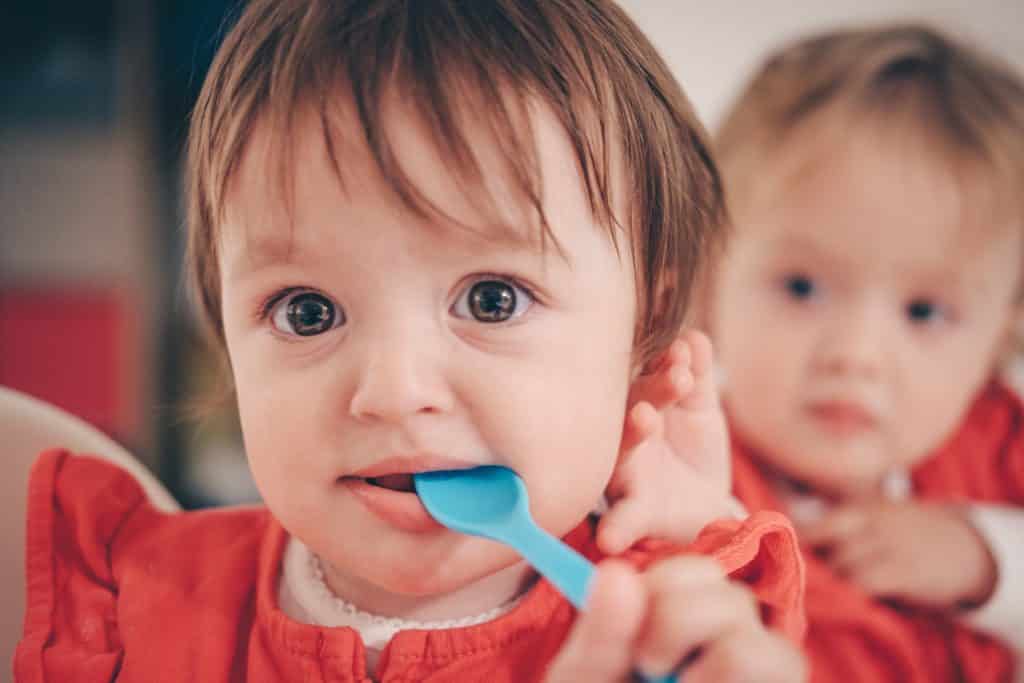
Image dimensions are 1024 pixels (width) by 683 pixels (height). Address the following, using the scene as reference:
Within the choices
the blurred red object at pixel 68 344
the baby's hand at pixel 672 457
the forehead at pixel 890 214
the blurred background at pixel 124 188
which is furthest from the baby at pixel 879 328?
the blurred red object at pixel 68 344

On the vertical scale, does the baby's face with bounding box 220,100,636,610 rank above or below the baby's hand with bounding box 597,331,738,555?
above

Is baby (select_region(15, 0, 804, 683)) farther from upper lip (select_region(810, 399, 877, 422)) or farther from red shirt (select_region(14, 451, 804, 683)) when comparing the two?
upper lip (select_region(810, 399, 877, 422))

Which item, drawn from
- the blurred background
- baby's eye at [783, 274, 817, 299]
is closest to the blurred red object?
Answer: the blurred background

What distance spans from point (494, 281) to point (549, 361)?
46 millimetres

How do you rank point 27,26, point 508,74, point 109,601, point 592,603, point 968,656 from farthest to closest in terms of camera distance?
point 27,26
point 968,656
point 109,601
point 508,74
point 592,603

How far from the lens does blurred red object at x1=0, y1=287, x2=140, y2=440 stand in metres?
2.11

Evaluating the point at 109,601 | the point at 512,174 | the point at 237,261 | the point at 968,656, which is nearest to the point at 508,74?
the point at 512,174

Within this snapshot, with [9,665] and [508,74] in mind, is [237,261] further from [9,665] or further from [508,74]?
[9,665]

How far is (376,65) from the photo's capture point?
0.45m

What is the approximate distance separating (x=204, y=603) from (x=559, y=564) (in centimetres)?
25

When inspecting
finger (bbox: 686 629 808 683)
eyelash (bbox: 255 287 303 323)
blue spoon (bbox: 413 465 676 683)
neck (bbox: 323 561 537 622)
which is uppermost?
eyelash (bbox: 255 287 303 323)

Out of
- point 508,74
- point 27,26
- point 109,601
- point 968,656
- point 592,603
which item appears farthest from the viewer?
point 27,26

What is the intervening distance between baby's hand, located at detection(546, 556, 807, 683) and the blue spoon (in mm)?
39

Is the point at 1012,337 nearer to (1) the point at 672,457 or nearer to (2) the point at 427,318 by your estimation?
(1) the point at 672,457
